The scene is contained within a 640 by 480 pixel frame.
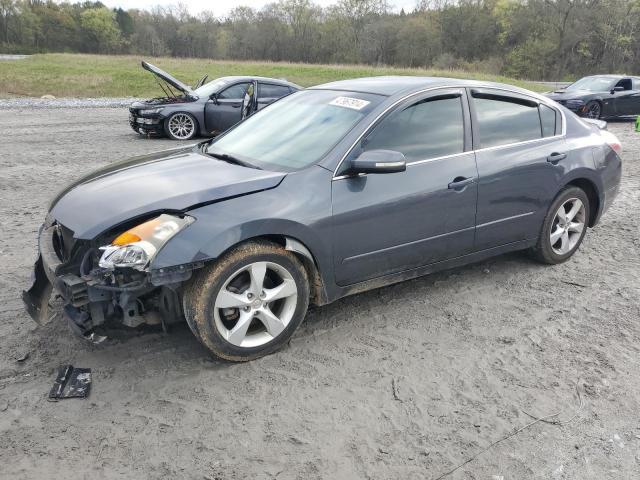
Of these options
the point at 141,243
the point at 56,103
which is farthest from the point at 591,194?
the point at 56,103

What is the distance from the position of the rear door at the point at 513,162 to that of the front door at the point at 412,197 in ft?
0.45

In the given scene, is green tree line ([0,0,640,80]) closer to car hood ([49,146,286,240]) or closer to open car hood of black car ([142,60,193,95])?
open car hood of black car ([142,60,193,95])

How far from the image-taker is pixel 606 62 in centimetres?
6247

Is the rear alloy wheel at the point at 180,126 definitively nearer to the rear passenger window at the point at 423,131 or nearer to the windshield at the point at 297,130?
the windshield at the point at 297,130

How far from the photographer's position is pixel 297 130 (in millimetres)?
3895

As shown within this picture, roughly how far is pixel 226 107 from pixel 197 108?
2.18ft

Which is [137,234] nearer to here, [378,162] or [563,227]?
[378,162]

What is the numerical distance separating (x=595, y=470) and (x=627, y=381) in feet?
2.97

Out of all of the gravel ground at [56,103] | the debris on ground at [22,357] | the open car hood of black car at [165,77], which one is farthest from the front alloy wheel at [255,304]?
the gravel ground at [56,103]

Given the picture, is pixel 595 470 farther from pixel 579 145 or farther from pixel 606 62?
pixel 606 62

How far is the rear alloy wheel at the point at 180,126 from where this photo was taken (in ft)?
38.8

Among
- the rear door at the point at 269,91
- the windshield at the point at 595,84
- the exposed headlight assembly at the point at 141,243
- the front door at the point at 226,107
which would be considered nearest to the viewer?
the exposed headlight assembly at the point at 141,243

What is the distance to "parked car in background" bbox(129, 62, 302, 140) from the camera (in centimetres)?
1173

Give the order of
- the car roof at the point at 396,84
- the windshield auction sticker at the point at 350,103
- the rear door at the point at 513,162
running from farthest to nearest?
the rear door at the point at 513,162
the car roof at the point at 396,84
the windshield auction sticker at the point at 350,103
